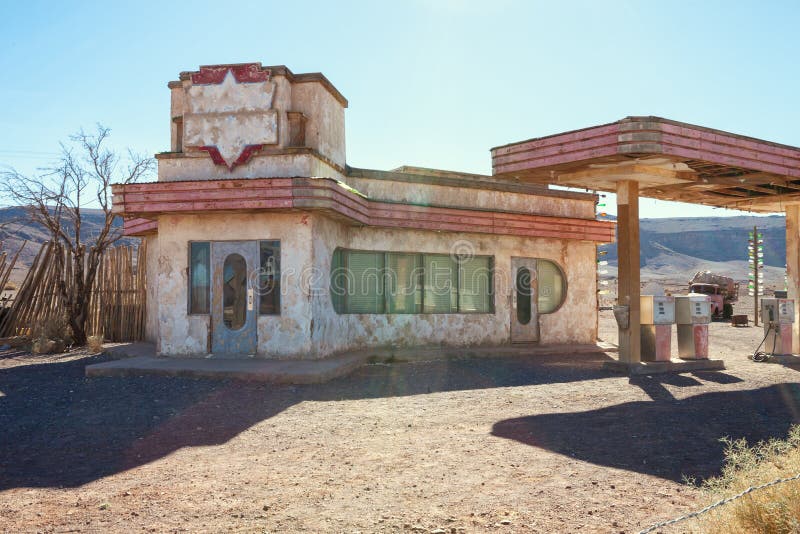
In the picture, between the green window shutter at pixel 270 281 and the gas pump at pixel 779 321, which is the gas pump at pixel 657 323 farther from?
the green window shutter at pixel 270 281

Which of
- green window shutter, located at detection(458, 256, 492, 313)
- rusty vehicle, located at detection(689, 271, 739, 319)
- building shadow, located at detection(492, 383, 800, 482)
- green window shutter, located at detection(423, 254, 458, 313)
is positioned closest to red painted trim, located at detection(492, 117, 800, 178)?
green window shutter, located at detection(423, 254, 458, 313)

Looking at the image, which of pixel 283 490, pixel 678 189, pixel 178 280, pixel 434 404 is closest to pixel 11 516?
pixel 283 490

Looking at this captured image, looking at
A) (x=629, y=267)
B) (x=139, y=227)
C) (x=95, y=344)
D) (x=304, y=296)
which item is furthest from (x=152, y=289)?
(x=629, y=267)

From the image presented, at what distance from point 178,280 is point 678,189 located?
35.5 ft

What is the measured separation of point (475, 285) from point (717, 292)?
783 inches

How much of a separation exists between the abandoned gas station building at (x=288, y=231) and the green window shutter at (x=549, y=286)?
194 cm

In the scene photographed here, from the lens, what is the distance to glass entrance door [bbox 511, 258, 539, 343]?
51.4 ft

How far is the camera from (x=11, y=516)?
176 inches

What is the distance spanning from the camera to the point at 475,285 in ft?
49.6

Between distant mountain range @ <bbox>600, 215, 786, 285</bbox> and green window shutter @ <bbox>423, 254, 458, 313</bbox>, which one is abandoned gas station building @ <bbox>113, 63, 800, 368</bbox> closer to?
green window shutter @ <bbox>423, 254, 458, 313</bbox>

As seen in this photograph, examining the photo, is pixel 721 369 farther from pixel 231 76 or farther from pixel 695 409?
pixel 231 76

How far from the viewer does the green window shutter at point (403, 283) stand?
1401 centimetres

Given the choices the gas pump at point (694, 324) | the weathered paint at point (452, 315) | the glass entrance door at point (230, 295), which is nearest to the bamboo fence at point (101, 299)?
the glass entrance door at point (230, 295)

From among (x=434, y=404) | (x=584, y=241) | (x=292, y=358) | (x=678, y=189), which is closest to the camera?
(x=434, y=404)
